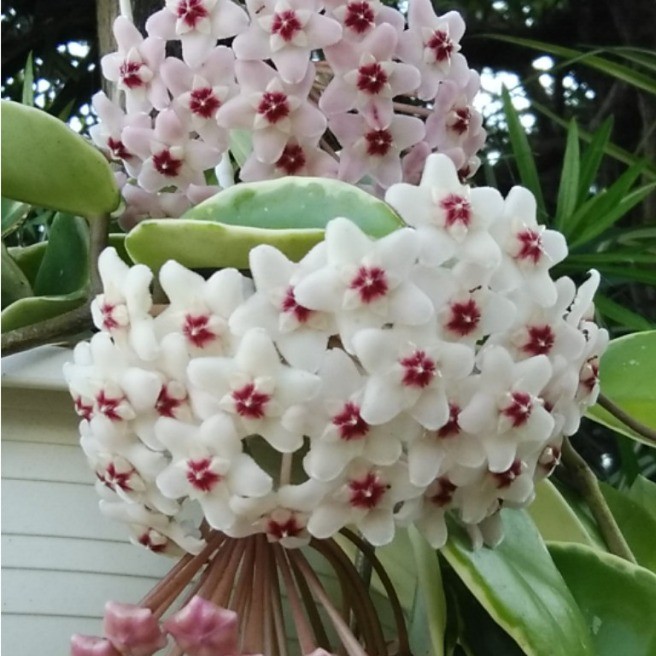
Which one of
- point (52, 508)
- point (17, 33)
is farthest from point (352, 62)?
point (17, 33)

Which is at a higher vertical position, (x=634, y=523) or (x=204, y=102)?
(x=204, y=102)

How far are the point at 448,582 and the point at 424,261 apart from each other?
0.80 feet

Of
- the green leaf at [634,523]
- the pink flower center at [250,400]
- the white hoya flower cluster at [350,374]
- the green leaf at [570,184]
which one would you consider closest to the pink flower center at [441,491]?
the white hoya flower cluster at [350,374]

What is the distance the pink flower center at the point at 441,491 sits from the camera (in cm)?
51

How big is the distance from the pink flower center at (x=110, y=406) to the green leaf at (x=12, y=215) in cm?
28

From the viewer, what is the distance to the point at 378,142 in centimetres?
61

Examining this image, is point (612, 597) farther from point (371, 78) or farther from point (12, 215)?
point (12, 215)

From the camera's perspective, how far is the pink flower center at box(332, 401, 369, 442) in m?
0.46

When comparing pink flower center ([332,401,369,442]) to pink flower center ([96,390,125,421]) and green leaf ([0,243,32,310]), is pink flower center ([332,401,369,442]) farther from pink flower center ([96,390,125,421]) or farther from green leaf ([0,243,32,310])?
green leaf ([0,243,32,310])

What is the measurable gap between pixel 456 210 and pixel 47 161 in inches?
10.0

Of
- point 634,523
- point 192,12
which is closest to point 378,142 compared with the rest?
point 192,12

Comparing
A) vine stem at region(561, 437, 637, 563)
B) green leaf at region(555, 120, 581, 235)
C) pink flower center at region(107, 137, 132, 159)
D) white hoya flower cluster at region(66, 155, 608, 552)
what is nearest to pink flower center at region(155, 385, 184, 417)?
white hoya flower cluster at region(66, 155, 608, 552)

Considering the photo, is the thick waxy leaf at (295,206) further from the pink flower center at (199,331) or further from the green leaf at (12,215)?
the green leaf at (12,215)

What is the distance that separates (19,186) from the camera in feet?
1.90
